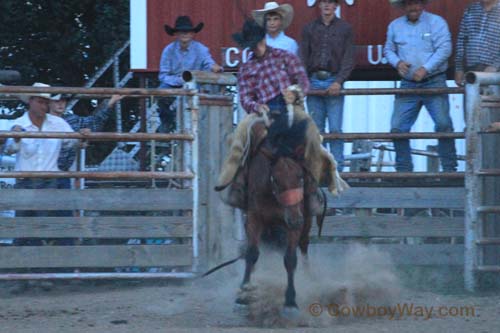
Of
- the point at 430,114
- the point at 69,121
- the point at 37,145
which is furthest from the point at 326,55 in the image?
the point at 37,145

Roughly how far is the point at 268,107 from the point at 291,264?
1382 mm

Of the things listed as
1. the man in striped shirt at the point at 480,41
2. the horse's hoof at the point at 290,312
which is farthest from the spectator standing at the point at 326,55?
the horse's hoof at the point at 290,312

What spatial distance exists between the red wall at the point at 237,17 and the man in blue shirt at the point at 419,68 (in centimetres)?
161

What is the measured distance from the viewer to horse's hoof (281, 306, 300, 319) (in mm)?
7105

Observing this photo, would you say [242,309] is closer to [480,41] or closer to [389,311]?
[389,311]

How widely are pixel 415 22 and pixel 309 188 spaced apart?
2665mm

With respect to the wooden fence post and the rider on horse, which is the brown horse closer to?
the rider on horse

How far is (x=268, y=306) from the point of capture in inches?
283

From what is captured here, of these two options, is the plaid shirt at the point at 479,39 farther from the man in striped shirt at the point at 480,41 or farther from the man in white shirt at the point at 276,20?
the man in white shirt at the point at 276,20

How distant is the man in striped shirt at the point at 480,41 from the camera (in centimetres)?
931

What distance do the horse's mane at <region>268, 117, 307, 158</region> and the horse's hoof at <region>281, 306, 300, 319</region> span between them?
3.56 ft

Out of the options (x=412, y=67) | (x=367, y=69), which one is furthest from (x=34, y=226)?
(x=367, y=69)

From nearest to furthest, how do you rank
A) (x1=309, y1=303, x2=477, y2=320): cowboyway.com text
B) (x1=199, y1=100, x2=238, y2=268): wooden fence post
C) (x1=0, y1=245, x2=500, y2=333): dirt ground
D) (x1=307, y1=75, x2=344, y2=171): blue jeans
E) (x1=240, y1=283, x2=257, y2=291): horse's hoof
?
(x1=0, y1=245, x2=500, y2=333): dirt ground, (x1=240, y1=283, x2=257, y2=291): horse's hoof, (x1=309, y1=303, x2=477, y2=320): cowboyway.com text, (x1=199, y1=100, x2=238, y2=268): wooden fence post, (x1=307, y1=75, x2=344, y2=171): blue jeans

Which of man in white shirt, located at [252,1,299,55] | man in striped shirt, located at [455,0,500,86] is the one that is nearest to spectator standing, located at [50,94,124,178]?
man in white shirt, located at [252,1,299,55]
